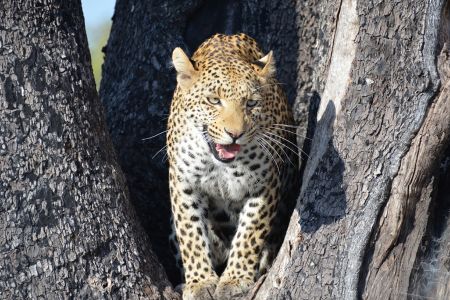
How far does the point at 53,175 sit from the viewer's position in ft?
18.6

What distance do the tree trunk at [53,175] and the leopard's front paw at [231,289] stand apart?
30.8 inches

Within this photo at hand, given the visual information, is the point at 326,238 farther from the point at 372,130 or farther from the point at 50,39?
the point at 50,39

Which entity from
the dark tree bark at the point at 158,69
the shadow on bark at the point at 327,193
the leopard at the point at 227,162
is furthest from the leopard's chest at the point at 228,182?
the dark tree bark at the point at 158,69

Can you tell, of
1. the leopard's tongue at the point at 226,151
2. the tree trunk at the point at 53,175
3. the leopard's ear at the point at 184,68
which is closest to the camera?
the tree trunk at the point at 53,175

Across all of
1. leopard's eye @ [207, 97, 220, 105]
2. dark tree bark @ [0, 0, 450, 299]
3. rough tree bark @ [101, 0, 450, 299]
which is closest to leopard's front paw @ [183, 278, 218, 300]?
dark tree bark @ [0, 0, 450, 299]

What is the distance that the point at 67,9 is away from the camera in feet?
19.2

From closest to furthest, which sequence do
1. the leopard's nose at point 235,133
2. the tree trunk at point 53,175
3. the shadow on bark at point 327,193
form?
1. the tree trunk at point 53,175
2. the shadow on bark at point 327,193
3. the leopard's nose at point 235,133

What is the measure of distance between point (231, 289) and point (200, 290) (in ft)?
0.65

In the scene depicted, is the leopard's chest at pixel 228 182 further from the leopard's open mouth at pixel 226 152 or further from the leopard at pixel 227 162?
the leopard's open mouth at pixel 226 152

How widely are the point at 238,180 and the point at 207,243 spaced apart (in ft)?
1.69

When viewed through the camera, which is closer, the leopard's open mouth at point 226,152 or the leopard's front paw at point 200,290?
the leopard's open mouth at point 226,152

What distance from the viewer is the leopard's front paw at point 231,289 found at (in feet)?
21.8

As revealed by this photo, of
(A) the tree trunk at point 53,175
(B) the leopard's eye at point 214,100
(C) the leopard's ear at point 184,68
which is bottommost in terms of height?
(A) the tree trunk at point 53,175

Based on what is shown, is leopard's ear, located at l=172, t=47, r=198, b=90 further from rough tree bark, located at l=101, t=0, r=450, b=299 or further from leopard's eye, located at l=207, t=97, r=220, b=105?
rough tree bark, located at l=101, t=0, r=450, b=299
